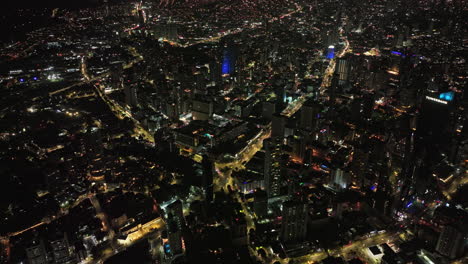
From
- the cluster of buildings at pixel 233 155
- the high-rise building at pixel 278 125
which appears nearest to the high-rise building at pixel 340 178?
the cluster of buildings at pixel 233 155

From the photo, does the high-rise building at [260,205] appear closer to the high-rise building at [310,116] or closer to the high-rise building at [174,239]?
the high-rise building at [174,239]

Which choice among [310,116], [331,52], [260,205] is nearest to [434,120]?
[310,116]

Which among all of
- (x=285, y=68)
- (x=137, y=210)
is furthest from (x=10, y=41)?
(x=137, y=210)

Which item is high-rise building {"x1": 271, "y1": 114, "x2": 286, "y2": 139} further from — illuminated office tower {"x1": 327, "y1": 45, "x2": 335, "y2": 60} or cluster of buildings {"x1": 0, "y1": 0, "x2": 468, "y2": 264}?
illuminated office tower {"x1": 327, "y1": 45, "x2": 335, "y2": 60}

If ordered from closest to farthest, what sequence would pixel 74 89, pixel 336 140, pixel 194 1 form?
1. pixel 336 140
2. pixel 74 89
3. pixel 194 1

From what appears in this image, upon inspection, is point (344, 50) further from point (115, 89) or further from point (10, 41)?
point (10, 41)
